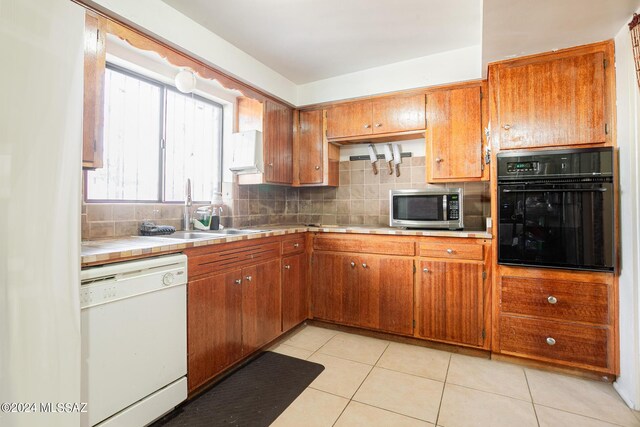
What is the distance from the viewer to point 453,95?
8.58ft

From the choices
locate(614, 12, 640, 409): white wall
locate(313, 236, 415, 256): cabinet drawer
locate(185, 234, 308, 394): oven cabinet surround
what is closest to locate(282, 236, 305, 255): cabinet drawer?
locate(185, 234, 308, 394): oven cabinet surround

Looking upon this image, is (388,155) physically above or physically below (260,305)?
above

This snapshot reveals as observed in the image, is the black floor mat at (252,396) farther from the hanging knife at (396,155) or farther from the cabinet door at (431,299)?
the hanging knife at (396,155)

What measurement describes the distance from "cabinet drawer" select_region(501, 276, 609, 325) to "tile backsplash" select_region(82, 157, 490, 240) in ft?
2.35

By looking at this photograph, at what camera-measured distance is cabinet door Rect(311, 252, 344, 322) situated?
2.82 meters

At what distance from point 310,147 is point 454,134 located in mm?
1398

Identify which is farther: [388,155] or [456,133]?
[388,155]

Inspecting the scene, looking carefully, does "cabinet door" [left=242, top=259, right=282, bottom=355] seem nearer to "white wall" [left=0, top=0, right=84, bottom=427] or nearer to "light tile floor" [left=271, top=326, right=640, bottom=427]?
"light tile floor" [left=271, top=326, right=640, bottom=427]

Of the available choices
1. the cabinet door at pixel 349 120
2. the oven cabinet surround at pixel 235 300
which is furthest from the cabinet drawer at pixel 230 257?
the cabinet door at pixel 349 120

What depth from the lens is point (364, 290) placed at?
272 cm

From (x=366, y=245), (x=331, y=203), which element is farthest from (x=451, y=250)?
(x=331, y=203)

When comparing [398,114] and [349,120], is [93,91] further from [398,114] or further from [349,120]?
[398,114]

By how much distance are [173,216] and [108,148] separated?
65 centimetres

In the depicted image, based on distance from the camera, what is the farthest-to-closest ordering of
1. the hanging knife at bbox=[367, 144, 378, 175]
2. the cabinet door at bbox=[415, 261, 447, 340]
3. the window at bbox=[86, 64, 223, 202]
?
the hanging knife at bbox=[367, 144, 378, 175] → the cabinet door at bbox=[415, 261, 447, 340] → the window at bbox=[86, 64, 223, 202]
